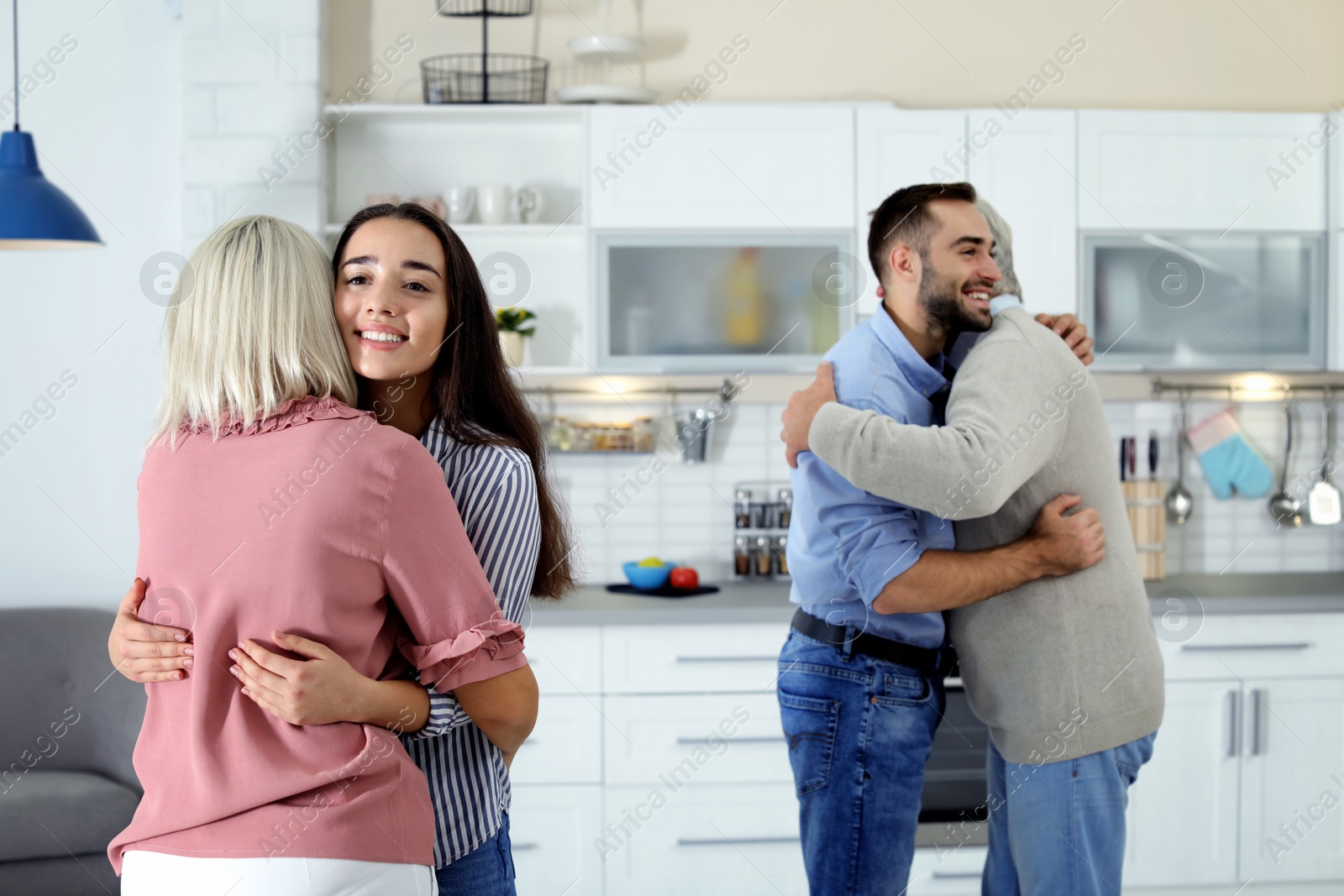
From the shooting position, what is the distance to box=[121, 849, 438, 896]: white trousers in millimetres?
872

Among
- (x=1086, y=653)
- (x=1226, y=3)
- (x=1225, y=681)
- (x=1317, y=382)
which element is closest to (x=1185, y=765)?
(x=1225, y=681)

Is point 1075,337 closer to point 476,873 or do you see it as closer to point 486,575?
point 486,575

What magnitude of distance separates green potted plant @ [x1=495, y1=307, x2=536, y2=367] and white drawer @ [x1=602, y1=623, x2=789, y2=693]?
84cm

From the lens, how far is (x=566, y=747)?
2.69m

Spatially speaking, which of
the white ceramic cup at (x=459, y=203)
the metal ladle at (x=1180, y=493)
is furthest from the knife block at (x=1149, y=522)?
the white ceramic cup at (x=459, y=203)

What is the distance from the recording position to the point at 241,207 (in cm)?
300

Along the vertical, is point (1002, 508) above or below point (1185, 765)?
above

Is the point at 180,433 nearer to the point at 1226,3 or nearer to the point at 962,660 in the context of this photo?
the point at 962,660

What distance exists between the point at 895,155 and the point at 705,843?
195 centimetres

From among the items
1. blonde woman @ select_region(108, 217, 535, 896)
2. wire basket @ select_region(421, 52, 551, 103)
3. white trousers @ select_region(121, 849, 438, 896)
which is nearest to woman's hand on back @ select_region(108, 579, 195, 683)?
blonde woman @ select_region(108, 217, 535, 896)

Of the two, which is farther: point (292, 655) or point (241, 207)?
point (241, 207)

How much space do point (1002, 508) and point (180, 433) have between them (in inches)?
43.5

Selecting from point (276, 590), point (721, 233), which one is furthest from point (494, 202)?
point (276, 590)

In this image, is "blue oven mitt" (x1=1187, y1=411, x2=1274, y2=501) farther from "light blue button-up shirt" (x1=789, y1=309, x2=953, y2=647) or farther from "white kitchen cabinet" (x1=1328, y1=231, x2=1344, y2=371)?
"light blue button-up shirt" (x1=789, y1=309, x2=953, y2=647)
